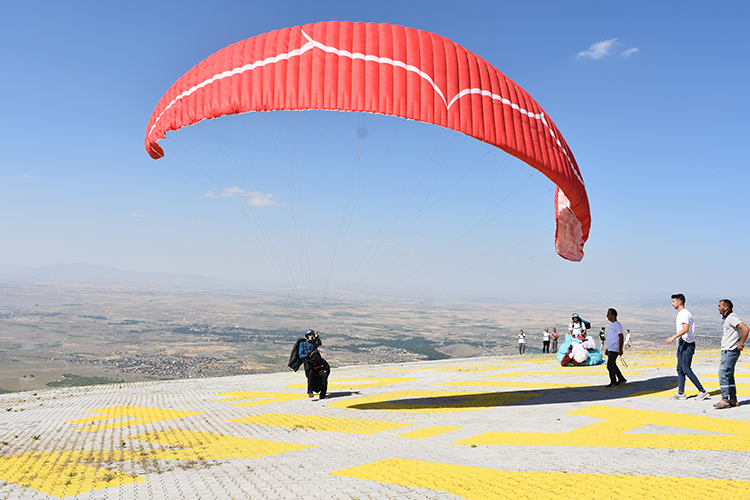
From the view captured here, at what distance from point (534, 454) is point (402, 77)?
20.5 feet

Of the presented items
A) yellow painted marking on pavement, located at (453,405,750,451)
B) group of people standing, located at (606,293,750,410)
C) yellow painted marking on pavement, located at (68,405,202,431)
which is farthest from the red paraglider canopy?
yellow painted marking on pavement, located at (68,405,202,431)

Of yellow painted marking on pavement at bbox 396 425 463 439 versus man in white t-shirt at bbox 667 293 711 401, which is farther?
man in white t-shirt at bbox 667 293 711 401

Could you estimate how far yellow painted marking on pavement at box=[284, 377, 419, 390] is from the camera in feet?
40.9

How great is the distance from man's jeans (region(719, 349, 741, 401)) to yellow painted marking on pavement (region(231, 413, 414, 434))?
199 inches

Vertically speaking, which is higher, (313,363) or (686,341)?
(686,341)

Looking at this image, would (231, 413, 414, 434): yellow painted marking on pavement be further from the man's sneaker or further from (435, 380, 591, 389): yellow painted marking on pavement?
the man's sneaker

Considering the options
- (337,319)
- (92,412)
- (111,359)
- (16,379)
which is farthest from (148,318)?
(92,412)

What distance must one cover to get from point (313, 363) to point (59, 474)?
5.63m

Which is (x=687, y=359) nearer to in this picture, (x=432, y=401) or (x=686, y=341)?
(x=686, y=341)

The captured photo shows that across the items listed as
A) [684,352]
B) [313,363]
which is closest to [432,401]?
[313,363]

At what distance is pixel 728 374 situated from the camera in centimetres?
689

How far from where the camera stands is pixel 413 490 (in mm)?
3902

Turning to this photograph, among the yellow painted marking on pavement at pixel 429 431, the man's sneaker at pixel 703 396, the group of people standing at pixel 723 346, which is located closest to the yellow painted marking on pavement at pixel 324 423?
the yellow painted marking on pavement at pixel 429 431

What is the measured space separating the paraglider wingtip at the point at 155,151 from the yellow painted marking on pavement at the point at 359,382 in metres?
7.15
